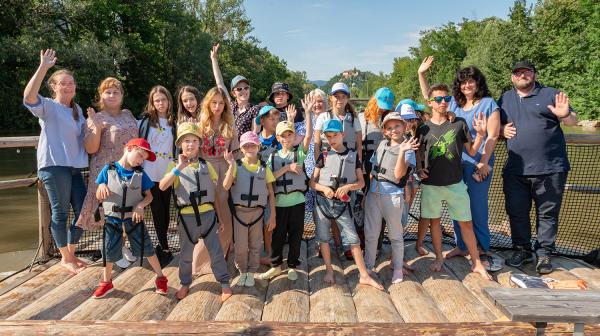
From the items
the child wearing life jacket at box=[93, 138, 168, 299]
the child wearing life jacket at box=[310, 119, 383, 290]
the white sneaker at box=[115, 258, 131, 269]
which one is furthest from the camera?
the white sneaker at box=[115, 258, 131, 269]

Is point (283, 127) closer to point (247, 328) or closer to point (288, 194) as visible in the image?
point (288, 194)

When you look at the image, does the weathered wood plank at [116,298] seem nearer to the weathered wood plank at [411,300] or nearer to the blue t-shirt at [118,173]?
the blue t-shirt at [118,173]

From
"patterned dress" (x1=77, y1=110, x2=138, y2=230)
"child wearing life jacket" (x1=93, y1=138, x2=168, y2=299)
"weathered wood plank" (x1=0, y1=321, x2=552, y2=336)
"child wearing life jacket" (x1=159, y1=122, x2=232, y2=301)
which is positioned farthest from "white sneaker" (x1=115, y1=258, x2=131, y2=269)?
"weathered wood plank" (x1=0, y1=321, x2=552, y2=336)

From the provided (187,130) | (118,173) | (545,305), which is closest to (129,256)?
(118,173)

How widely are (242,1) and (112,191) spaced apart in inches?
1835

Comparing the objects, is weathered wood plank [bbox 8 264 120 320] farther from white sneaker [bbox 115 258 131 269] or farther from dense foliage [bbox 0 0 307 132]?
dense foliage [bbox 0 0 307 132]

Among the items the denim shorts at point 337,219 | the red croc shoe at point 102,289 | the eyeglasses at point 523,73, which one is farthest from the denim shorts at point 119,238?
the eyeglasses at point 523,73

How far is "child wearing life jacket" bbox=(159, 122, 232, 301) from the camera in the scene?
366 cm

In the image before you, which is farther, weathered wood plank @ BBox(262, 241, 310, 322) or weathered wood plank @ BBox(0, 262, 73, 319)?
weathered wood plank @ BBox(0, 262, 73, 319)

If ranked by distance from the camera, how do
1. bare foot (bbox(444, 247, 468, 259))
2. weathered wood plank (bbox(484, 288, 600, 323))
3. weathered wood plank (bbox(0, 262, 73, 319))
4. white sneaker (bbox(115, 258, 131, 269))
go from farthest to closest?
bare foot (bbox(444, 247, 468, 259))
white sneaker (bbox(115, 258, 131, 269))
weathered wood plank (bbox(0, 262, 73, 319))
weathered wood plank (bbox(484, 288, 600, 323))

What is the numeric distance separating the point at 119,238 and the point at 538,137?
4234mm

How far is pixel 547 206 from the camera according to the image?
4.27 metres

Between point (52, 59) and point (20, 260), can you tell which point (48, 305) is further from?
point (20, 260)

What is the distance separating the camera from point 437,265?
14.0 feet
